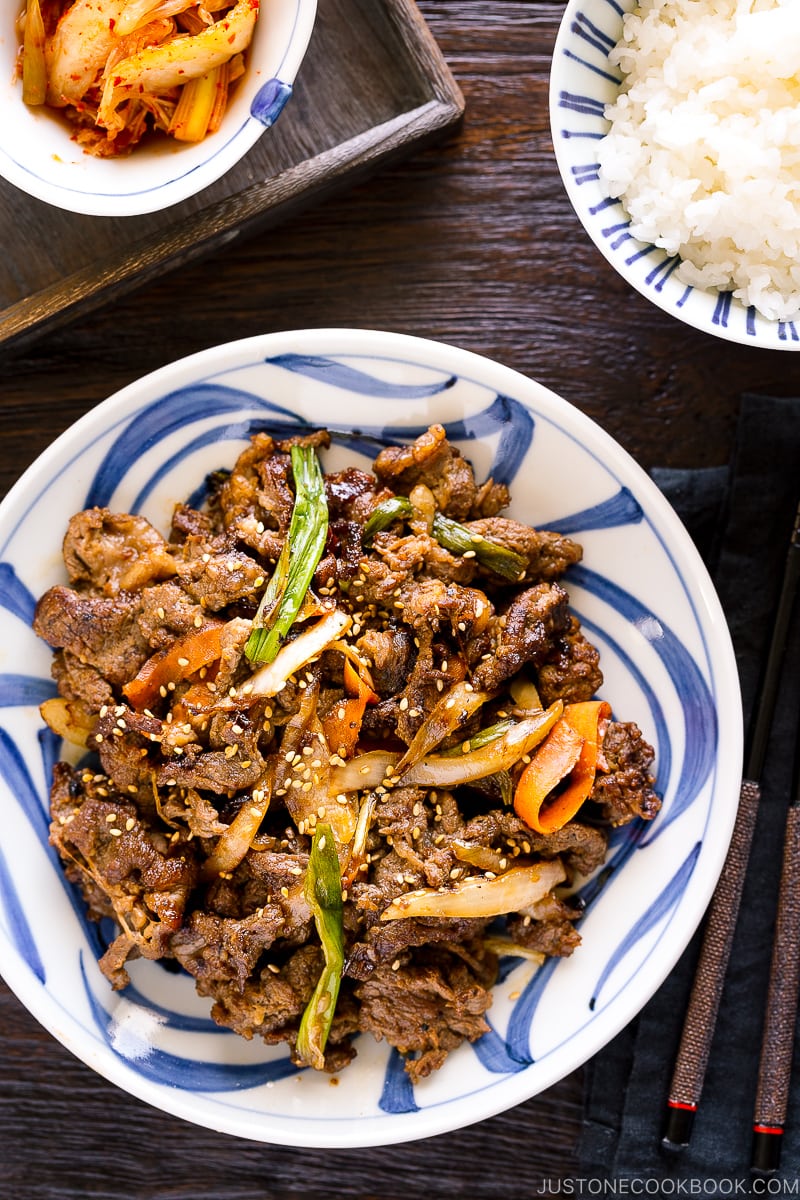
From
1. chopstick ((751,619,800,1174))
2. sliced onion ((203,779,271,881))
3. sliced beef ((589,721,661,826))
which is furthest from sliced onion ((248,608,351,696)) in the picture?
chopstick ((751,619,800,1174))

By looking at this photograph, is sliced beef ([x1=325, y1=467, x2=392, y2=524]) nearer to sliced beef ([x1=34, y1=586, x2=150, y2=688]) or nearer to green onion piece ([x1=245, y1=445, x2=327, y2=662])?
green onion piece ([x1=245, y1=445, x2=327, y2=662])

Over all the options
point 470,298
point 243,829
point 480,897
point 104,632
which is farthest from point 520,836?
point 470,298

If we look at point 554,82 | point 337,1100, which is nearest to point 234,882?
point 337,1100

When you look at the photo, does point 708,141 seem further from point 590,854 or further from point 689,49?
point 590,854

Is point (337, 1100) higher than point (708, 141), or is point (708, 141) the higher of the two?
point (708, 141)

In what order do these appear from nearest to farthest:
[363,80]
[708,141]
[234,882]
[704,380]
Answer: [708,141]
[234,882]
[363,80]
[704,380]
